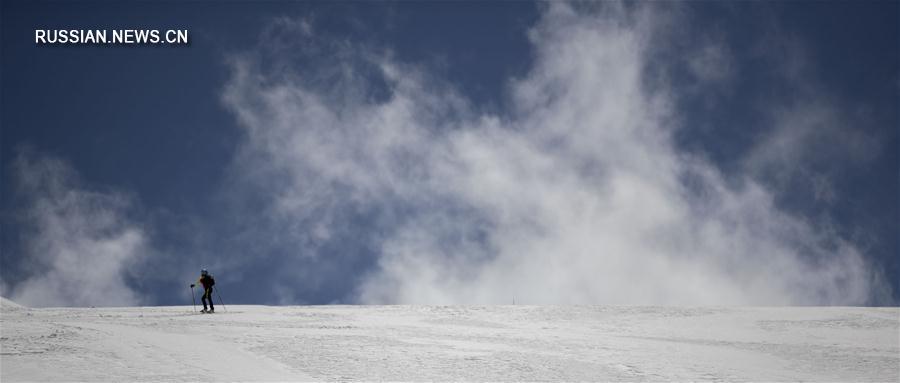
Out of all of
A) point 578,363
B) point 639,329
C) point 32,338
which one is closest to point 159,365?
point 32,338

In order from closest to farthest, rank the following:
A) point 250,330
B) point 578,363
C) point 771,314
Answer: point 578,363 < point 250,330 < point 771,314

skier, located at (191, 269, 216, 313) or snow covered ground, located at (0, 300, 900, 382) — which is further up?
skier, located at (191, 269, 216, 313)

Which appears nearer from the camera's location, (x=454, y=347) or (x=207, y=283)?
(x=454, y=347)

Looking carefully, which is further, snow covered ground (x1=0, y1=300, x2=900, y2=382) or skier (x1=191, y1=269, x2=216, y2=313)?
skier (x1=191, y1=269, x2=216, y2=313)

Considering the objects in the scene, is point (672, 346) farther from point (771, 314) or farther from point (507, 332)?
point (771, 314)

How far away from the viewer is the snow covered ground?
443 inches

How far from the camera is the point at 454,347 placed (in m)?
14.2

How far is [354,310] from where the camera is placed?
905 inches

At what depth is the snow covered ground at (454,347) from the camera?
1126cm

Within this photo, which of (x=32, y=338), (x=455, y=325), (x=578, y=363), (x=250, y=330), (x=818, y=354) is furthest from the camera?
(x=455, y=325)

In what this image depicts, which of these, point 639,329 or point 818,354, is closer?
point 818,354

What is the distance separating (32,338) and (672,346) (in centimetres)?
1452

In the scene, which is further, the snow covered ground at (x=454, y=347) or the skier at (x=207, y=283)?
the skier at (x=207, y=283)

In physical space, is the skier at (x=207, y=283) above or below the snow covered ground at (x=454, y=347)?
above
